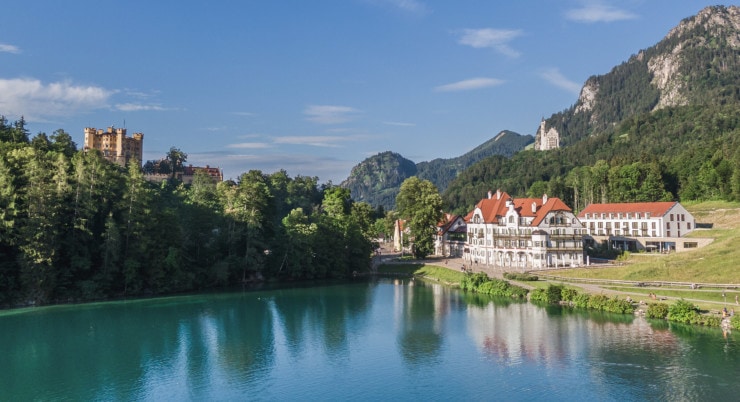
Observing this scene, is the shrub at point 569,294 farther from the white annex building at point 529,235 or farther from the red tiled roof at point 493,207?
the red tiled roof at point 493,207

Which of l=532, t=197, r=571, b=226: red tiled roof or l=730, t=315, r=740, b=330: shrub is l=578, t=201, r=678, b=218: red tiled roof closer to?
l=532, t=197, r=571, b=226: red tiled roof

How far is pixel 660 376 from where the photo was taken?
99.7ft

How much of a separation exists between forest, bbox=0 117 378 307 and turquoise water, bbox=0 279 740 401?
615 cm

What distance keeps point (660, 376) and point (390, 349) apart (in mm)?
17307

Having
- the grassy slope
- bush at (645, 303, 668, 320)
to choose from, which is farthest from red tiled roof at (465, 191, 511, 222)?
bush at (645, 303, 668, 320)

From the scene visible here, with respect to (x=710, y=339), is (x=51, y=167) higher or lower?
higher

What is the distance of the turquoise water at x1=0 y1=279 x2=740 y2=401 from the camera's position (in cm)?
2959

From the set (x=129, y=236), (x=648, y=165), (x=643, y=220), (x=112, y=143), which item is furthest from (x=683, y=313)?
(x=112, y=143)

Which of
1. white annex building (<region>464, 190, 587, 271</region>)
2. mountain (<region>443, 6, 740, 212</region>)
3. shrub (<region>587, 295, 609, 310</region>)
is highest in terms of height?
mountain (<region>443, 6, 740, 212</region>)

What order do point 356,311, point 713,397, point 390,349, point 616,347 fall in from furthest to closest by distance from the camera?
point 356,311 < point 390,349 < point 616,347 < point 713,397

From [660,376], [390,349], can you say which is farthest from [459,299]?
[660,376]

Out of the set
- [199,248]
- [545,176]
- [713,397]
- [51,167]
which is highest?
[545,176]

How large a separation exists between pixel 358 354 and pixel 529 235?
40.8 m

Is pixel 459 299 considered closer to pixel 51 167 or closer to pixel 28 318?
pixel 28 318
